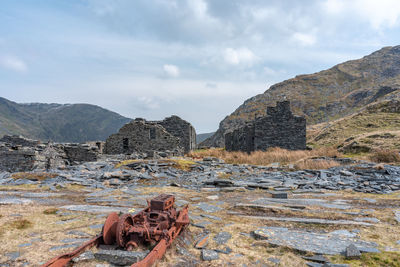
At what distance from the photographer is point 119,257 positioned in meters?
3.02

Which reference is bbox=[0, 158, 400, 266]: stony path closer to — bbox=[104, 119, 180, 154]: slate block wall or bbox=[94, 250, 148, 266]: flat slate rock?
bbox=[94, 250, 148, 266]: flat slate rock

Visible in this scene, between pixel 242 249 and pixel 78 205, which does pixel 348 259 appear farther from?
pixel 78 205

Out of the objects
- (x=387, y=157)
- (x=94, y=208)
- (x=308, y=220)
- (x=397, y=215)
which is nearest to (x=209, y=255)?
(x=308, y=220)

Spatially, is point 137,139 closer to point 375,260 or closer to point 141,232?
point 141,232

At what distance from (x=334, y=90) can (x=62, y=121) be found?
135989mm

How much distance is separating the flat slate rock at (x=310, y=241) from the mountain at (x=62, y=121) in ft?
383

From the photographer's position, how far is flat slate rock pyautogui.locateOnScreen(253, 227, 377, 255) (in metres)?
3.58

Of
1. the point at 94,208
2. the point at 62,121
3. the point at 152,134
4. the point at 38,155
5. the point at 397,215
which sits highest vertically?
the point at 62,121

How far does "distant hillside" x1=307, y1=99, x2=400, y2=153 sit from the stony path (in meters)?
11.3

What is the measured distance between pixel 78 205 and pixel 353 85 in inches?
4232

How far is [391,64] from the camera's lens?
102 m

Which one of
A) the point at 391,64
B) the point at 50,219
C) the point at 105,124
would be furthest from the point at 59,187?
the point at 105,124

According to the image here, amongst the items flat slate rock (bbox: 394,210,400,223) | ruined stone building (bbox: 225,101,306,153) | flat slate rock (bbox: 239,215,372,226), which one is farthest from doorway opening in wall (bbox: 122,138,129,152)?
flat slate rock (bbox: 394,210,400,223)

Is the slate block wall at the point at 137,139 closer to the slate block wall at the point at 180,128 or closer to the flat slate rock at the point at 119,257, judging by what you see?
the slate block wall at the point at 180,128
